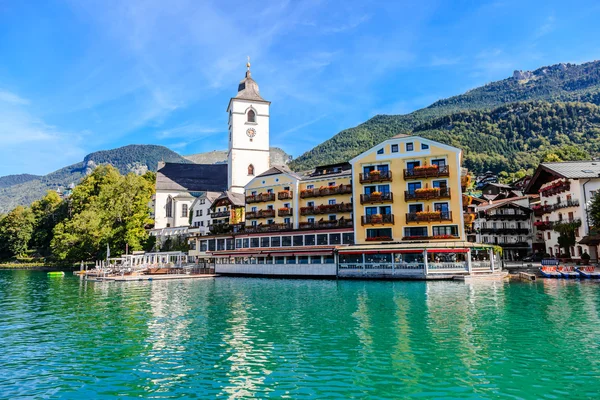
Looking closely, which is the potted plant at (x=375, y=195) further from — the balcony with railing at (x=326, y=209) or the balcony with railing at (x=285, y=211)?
the balcony with railing at (x=285, y=211)

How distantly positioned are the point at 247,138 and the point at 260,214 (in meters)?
32.4

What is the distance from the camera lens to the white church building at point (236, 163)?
287 feet

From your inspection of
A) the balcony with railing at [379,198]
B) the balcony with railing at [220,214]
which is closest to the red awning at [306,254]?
the balcony with railing at [379,198]

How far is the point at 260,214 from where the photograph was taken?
6131cm

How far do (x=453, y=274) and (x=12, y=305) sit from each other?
3918 cm

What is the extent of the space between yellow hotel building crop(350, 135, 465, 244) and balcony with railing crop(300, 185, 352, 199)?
124 inches

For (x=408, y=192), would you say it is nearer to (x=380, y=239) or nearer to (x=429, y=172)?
(x=429, y=172)

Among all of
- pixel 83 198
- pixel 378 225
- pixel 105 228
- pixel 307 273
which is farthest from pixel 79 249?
pixel 378 225

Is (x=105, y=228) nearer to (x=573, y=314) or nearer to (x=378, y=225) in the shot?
(x=378, y=225)

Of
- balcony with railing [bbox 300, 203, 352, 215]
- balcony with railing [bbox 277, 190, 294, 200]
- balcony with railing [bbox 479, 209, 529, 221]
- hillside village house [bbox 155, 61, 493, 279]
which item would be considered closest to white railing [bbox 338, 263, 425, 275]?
hillside village house [bbox 155, 61, 493, 279]

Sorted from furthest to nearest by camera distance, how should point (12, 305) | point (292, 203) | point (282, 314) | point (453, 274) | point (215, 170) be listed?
point (215, 170) → point (292, 203) → point (453, 274) → point (12, 305) → point (282, 314)

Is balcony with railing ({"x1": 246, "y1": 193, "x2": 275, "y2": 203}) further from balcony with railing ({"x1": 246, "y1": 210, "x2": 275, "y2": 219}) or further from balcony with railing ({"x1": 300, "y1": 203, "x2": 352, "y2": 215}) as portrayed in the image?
balcony with railing ({"x1": 300, "y1": 203, "x2": 352, "y2": 215})

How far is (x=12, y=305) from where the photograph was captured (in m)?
31.7

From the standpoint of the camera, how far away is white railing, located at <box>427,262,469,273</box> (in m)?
42.2
